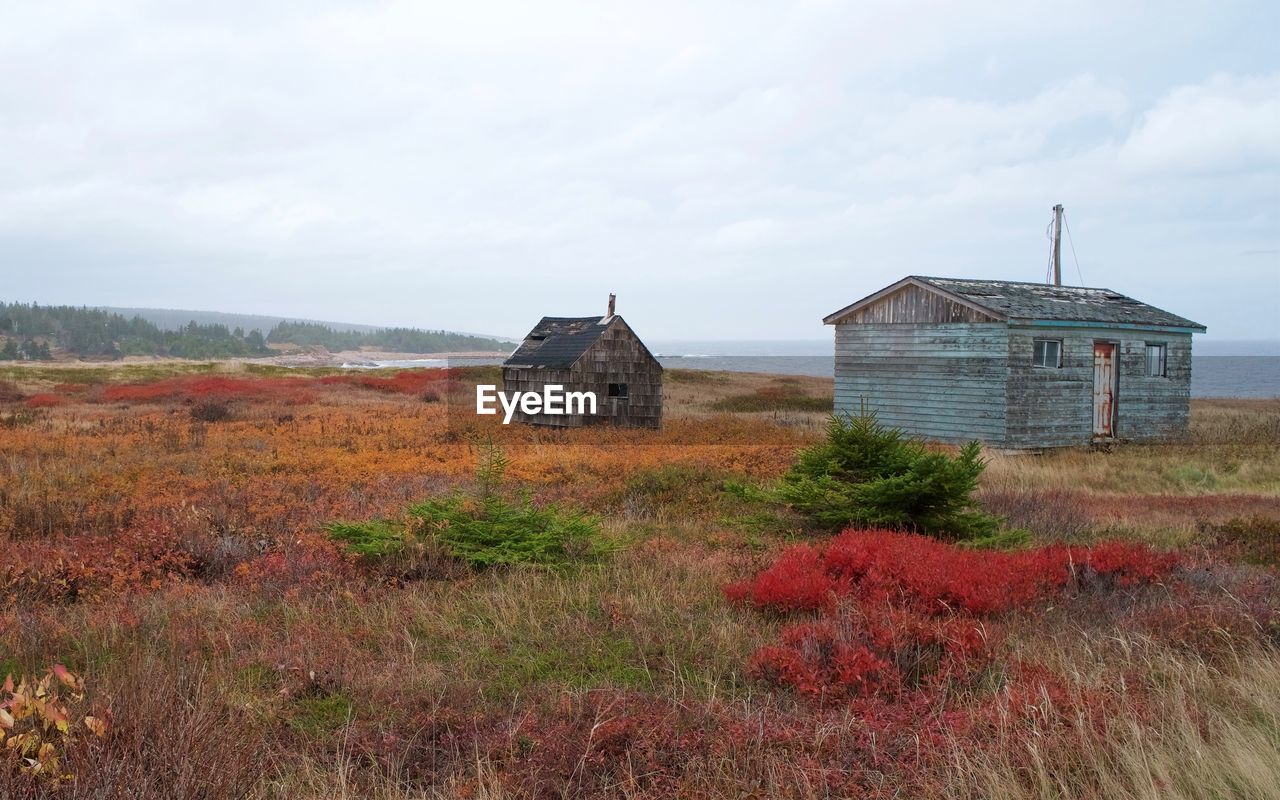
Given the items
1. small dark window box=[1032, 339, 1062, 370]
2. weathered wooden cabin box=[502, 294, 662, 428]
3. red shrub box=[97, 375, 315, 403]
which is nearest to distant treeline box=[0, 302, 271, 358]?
red shrub box=[97, 375, 315, 403]

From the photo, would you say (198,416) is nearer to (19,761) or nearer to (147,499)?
(147,499)

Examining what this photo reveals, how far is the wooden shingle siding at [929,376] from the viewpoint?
21.0 m

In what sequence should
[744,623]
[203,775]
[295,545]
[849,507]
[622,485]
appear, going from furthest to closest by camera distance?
[622,485]
[849,507]
[295,545]
[744,623]
[203,775]

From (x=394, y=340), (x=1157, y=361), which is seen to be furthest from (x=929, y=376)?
(x=394, y=340)

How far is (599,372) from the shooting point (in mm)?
26953

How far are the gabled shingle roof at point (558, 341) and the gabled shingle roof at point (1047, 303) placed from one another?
7.33m

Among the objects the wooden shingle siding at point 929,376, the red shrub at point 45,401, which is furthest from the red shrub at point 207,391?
the wooden shingle siding at point 929,376

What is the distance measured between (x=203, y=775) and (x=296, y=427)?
21.3 m

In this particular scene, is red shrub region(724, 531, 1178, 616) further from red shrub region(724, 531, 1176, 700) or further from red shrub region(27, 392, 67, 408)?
red shrub region(27, 392, 67, 408)

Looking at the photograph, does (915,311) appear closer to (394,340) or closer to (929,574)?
(929,574)

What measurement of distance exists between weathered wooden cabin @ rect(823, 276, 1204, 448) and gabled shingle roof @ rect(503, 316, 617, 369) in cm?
730

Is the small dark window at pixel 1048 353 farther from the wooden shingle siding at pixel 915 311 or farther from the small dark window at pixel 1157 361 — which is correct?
the small dark window at pixel 1157 361

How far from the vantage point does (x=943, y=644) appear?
618cm

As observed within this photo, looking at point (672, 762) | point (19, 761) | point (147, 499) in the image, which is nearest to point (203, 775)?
point (19, 761)
